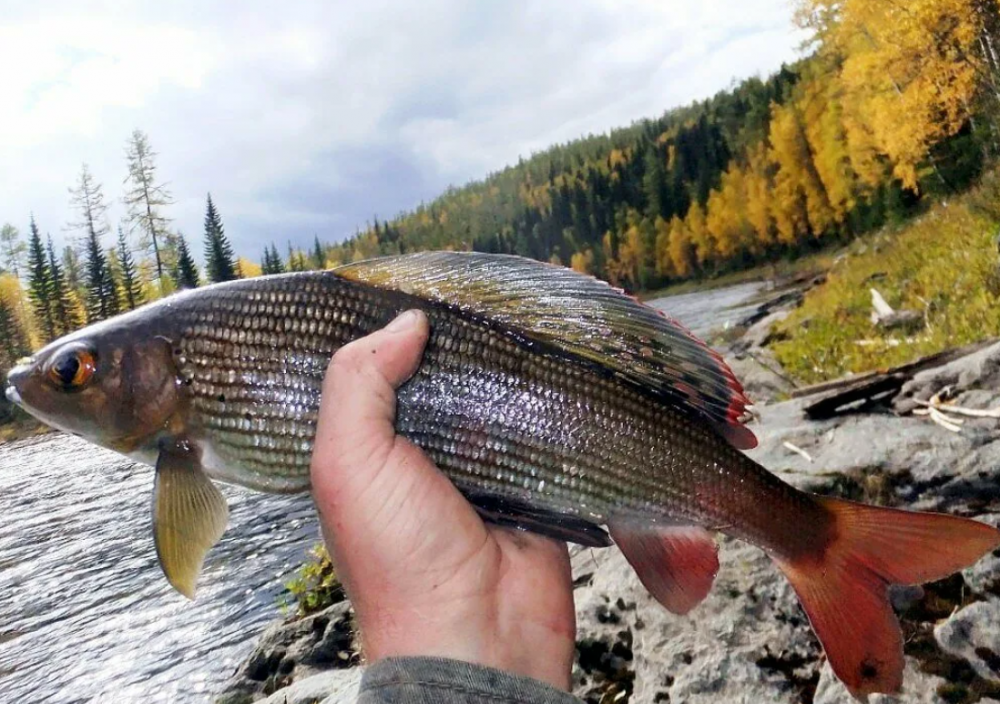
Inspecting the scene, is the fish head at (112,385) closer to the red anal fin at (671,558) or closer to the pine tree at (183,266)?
the red anal fin at (671,558)

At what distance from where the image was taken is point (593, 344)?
2.80m

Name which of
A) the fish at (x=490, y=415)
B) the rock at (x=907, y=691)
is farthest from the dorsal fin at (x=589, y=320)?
the rock at (x=907, y=691)

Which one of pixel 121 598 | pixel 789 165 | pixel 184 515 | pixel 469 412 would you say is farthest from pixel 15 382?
pixel 789 165

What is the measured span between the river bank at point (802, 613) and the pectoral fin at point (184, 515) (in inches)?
76.9

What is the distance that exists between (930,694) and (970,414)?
120 inches

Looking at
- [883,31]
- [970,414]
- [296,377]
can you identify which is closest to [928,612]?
[970,414]

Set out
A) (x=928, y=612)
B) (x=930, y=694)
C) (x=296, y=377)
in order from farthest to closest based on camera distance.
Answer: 1. (x=928, y=612)
2. (x=930, y=694)
3. (x=296, y=377)

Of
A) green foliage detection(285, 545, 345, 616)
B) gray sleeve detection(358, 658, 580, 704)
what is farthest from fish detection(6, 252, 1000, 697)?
green foliage detection(285, 545, 345, 616)

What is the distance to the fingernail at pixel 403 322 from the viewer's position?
2.60 meters

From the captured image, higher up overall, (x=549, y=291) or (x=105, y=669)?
(x=549, y=291)

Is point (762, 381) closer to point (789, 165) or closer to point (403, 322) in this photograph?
point (403, 322)

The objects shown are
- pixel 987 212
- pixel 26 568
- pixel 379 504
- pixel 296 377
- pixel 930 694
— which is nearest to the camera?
pixel 379 504

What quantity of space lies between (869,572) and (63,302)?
36796 mm

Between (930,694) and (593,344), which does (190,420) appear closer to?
(593,344)
